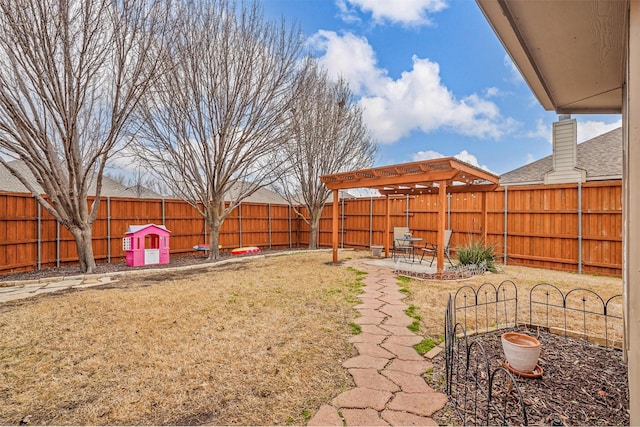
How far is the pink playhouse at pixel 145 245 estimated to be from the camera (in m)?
7.55

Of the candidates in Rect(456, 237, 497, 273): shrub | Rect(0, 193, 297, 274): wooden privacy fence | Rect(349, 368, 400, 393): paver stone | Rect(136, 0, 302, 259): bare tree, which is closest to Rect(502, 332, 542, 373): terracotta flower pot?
Rect(349, 368, 400, 393): paver stone

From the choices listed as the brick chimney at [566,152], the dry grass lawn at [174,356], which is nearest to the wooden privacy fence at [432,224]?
the brick chimney at [566,152]

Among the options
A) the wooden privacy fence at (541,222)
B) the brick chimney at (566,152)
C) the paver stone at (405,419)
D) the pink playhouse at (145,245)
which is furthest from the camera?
the brick chimney at (566,152)

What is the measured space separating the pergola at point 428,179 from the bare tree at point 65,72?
4.90 metres

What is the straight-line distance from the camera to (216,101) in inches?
322

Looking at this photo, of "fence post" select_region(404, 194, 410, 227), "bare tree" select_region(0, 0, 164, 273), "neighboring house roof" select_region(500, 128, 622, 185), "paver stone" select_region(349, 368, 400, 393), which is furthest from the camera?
"fence post" select_region(404, 194, 410, 227)

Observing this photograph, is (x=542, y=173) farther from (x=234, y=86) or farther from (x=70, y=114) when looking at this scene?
(x=70, y=114)

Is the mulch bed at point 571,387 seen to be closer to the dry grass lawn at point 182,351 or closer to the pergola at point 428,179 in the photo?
the dry grass lawn at point 182,351

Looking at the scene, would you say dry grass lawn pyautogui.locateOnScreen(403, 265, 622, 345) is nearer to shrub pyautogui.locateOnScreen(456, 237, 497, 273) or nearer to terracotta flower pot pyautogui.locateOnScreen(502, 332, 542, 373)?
shrub pyautogui.locateOnScreen(456, 237, 497, 273)

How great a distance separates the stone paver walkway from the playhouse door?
628 cm

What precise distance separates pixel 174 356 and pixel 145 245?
649 centimetres

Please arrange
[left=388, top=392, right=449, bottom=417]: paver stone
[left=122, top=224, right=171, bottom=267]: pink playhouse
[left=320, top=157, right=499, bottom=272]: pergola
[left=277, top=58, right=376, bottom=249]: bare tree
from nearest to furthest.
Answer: [left=388, top=392, right=449, bottom=417]: paver stone → [left=320, top=157, right=499, bottom=272]: pergola → [left=122, top=224, right=171, bottom=267]: pink playhouse → [left=277, top=58, right=376, bottom=249]: bare tree

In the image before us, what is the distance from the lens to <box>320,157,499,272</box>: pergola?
6188 mm

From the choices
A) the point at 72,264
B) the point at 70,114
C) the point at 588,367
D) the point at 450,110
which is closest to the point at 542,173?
the point at 450,110
